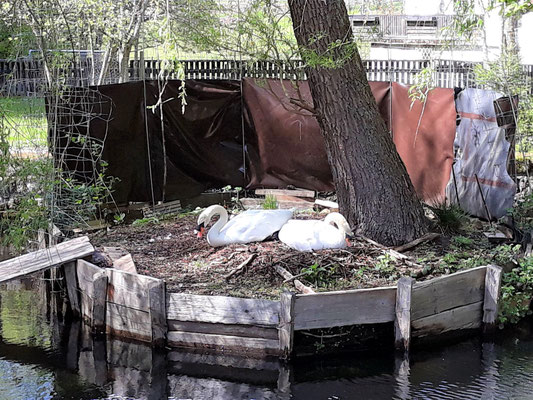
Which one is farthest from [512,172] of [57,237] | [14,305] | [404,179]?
[14,305]

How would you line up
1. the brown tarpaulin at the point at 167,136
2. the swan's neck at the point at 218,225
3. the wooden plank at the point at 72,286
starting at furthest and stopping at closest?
the brown tarpaulin at the point at 167,136
the swan's neck at the point at 218,225
the wooden plank at the point at 72,286

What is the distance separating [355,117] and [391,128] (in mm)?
3413

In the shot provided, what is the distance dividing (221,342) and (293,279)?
4.07 feet

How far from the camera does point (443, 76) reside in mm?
20703

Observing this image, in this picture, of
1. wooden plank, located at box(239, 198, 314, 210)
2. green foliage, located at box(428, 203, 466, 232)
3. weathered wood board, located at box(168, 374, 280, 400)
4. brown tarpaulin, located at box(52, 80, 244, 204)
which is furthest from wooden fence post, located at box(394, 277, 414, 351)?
brown tarpaulin, located at box(52, 80, 244, 204)

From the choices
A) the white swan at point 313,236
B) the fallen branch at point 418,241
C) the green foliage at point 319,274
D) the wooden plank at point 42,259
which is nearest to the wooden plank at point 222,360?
the green foliage at point 319,274

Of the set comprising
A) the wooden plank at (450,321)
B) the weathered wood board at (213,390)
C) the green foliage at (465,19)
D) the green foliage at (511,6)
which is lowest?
the weathered wood board at (213,390)

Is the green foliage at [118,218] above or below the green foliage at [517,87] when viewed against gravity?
below

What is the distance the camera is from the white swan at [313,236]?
31.5 ft

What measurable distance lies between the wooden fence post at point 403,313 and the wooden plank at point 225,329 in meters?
1.41

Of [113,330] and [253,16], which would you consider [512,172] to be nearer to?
[253,16]

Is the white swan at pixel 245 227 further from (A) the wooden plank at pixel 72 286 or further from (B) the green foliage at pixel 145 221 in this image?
(B) the green foliage at pixel 145 221

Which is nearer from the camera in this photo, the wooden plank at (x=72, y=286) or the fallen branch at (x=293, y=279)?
the fallen branch at (x=293, y=279)

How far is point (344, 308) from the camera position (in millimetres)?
8062
